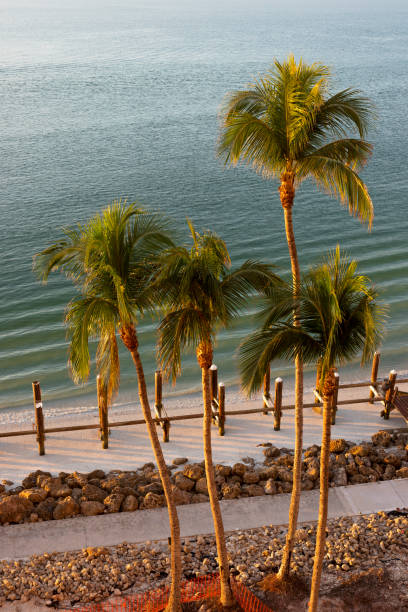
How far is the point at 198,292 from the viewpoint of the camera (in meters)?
9.84

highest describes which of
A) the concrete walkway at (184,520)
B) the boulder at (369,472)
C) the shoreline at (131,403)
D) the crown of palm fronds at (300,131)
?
the crown of palm fronds at (300,131)

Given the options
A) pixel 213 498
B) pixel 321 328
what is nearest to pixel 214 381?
pixel 213 498

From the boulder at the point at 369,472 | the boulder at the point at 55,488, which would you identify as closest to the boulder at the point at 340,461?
the boulder at the point at 369,472

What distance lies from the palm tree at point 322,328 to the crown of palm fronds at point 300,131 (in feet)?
6.25

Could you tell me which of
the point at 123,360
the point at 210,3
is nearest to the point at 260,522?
the point at 123,360

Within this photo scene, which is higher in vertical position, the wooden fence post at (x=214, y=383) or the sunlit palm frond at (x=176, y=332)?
the sunlit palm frond at (x=176, y=332)

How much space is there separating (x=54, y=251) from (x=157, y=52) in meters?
80.4

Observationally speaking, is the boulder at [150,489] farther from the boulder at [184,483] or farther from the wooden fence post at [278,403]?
the wooden fence post at [278,403]

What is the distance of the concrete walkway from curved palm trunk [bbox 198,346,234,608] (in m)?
2.41

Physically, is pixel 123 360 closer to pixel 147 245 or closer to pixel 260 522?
pixel 260 522

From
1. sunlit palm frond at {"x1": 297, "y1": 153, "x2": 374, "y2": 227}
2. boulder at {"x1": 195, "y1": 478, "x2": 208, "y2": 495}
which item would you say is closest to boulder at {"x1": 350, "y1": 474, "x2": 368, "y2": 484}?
boulder at {"x1": 195, "y1": 478, "x2": 208, "y2": 495}

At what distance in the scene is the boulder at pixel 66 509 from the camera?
47.8 feet

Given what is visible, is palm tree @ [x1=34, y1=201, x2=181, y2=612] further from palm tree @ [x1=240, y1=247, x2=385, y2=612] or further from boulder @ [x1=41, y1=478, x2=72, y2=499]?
boulder @ [x1=41, y1=478, x2=72, y2=499]

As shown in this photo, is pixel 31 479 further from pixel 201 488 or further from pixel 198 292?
pixel 198 292
